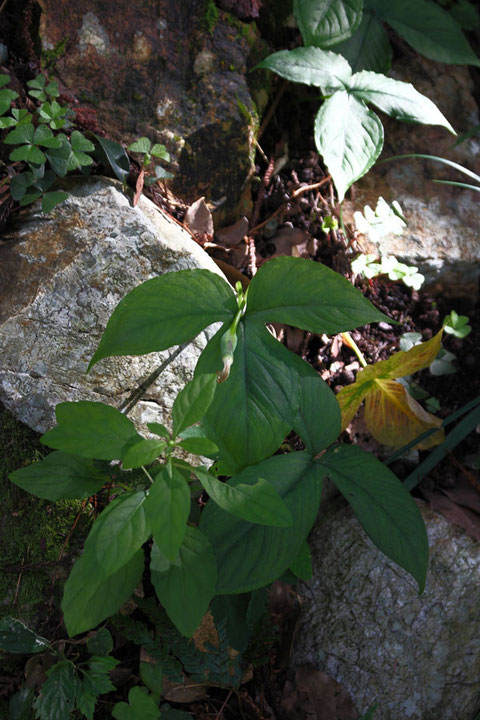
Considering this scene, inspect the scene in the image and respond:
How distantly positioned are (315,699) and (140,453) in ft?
3.50

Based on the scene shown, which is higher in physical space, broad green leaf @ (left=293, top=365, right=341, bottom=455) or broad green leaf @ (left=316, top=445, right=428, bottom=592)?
broad green leaf @ (left=293, top=365, right=341, bottom=455)

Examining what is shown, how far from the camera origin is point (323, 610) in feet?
6.00

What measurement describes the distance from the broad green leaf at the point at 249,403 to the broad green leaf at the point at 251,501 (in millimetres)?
132

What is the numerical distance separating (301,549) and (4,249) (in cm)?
130

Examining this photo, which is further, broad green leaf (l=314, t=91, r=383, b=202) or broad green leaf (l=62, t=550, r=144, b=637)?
broad green leaf (l=314, t=91, r=383, b=202)

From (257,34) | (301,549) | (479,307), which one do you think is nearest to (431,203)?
(479,307)

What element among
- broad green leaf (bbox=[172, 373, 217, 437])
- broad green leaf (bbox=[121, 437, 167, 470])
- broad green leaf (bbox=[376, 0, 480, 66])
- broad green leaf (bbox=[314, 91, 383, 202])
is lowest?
broad green leaf (bbox=[121, 437, 167, 470])

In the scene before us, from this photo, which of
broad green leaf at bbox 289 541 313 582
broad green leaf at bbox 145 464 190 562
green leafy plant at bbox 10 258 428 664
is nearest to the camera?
broad green leaf at bbox 145 464 190 562

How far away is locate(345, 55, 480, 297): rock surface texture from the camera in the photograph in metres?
2.47

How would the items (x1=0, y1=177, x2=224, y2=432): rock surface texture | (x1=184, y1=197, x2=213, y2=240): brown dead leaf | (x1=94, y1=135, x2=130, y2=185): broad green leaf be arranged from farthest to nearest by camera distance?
1. (x1=184, y1=197, x2=213, y2=240): brown dead leaf
2. (x1=94, y1=135, x2=130, y2=185): broad green leaf
3. (x1=0, y1=177, x2=224, y2=432): rock surface texture

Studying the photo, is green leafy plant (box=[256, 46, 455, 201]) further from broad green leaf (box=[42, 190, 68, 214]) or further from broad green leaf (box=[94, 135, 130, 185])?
broad green leaf (box=[42, 190, 68, 214])

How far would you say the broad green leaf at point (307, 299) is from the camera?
4.82 feet

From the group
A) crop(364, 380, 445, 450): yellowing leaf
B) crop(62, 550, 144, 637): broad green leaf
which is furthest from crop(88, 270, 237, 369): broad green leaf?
crop(364, 380, 445, 450): yellowing leaf

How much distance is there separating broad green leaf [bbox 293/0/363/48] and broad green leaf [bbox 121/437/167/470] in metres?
1.77
